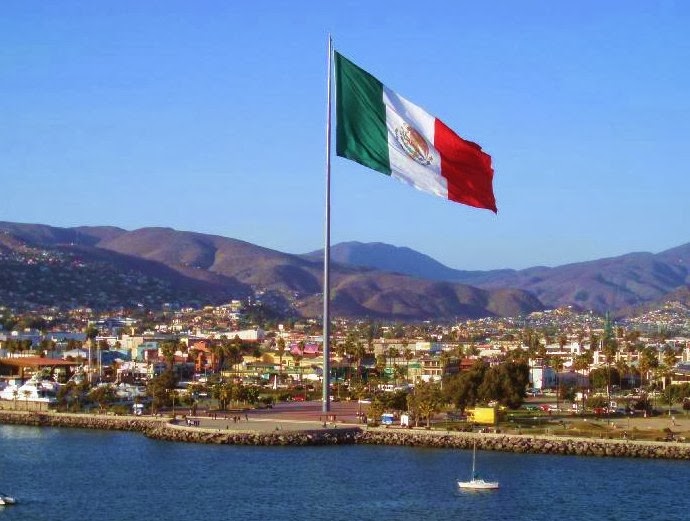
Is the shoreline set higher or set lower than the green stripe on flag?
lower

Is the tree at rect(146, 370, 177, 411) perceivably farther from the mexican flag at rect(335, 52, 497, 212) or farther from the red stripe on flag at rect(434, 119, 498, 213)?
the red stripe on flag at rect(434, 119, 498, 213)

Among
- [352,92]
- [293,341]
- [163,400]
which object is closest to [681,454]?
[352,92]

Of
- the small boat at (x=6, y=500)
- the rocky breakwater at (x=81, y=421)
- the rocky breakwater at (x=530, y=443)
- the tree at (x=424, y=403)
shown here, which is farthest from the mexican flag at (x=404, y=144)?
the rocky breakwater at (x=81, y=421)

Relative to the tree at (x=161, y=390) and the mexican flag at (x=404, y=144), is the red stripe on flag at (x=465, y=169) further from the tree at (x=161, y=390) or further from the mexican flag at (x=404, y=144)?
the tree at (x=161, y=390)

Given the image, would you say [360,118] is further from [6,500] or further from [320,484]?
[6,500]

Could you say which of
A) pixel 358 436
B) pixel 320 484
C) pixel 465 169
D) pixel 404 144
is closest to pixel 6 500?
pixel 320 484

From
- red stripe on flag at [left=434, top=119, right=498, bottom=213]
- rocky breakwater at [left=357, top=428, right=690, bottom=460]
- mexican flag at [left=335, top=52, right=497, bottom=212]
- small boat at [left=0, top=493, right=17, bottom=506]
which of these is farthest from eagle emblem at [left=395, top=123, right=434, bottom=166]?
rocky breakwater at [left=357, top=428, right=690, bottom=460]
